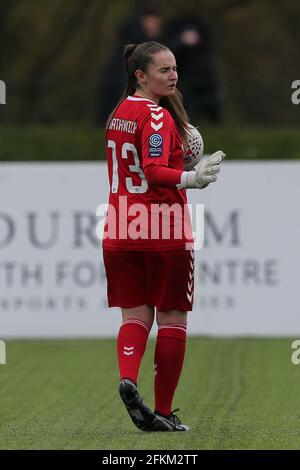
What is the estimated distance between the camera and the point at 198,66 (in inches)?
607

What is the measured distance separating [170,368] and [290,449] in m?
0.94

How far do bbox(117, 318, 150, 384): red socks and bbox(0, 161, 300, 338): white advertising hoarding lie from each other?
18.8ft

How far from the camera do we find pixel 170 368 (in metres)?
7.38

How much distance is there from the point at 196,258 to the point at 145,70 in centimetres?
593

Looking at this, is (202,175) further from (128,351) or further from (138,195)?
(128,351)

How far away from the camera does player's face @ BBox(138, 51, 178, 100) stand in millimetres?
7258

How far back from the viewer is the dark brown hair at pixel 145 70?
730 cm

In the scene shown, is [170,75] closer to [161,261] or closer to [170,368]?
[161,261]
